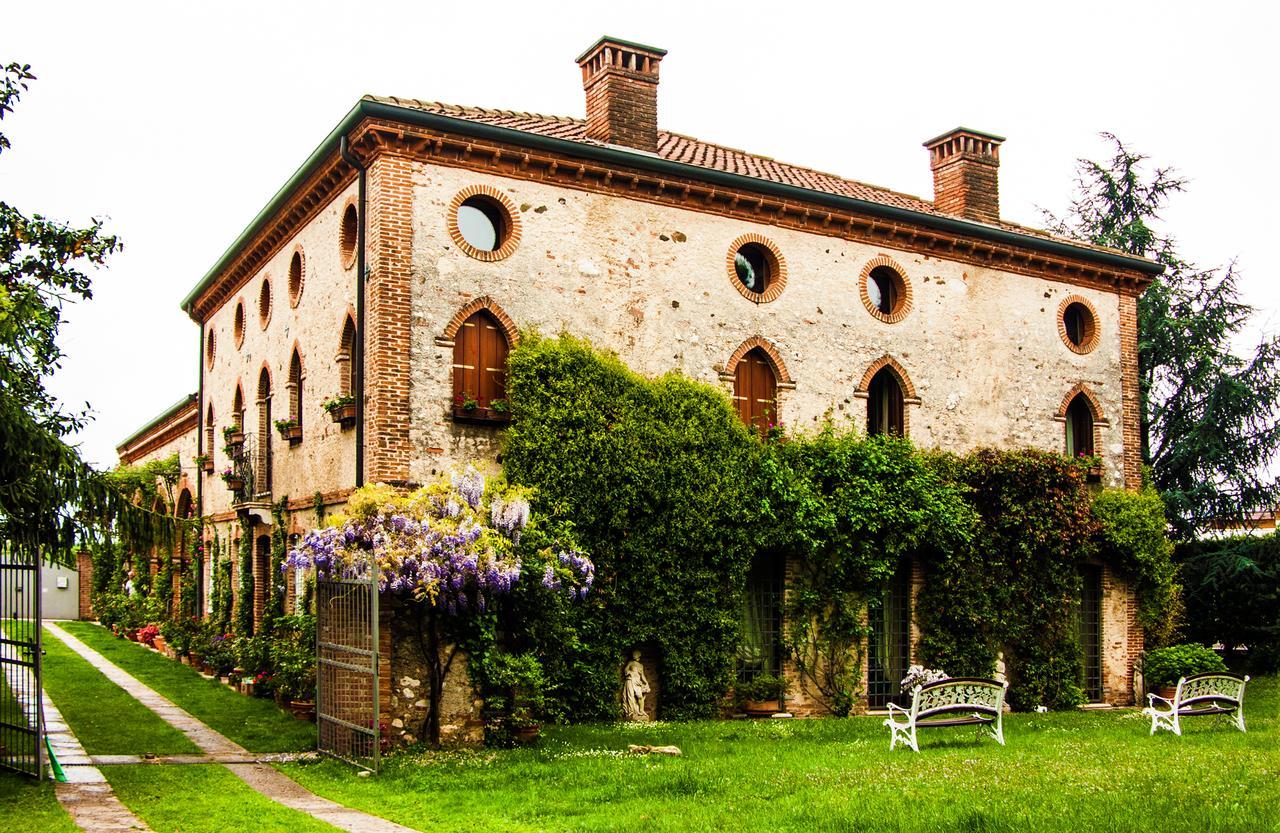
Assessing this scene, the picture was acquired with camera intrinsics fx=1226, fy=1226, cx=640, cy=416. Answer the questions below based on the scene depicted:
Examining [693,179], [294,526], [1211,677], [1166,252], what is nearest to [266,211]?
[294,526]

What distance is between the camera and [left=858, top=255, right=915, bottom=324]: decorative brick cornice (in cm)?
2117

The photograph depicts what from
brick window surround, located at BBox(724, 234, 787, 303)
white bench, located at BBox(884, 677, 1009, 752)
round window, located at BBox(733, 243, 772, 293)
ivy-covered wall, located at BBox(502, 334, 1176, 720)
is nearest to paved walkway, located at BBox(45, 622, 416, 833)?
ivy-covered wall, located at BBox(502, 334, 1176, 720)

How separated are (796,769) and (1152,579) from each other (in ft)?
41.3

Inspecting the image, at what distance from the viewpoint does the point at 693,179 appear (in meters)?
19.4

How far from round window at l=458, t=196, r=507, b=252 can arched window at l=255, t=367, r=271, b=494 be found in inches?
260

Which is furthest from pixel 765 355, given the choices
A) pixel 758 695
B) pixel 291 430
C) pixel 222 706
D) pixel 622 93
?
pixel 222 706

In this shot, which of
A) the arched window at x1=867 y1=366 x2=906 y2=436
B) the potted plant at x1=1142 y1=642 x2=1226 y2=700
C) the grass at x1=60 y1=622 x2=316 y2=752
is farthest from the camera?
the potted plant at x1=1142 y1=642 x2=1226 y2=700

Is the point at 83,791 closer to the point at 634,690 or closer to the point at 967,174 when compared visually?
the point at 634,690

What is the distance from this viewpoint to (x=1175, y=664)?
22.6 meters

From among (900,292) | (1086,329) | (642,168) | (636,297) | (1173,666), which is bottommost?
(1173,666)

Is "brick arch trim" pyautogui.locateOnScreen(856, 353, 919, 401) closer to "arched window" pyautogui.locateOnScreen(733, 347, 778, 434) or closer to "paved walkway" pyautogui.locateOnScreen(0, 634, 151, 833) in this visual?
"arched window" pyautogui.locateOnScreen(733, 347, 778, 434)

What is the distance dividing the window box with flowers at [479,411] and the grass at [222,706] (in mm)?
4731

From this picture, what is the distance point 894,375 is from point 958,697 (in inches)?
272

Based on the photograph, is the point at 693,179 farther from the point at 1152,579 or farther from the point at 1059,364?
the point at 1152,579
